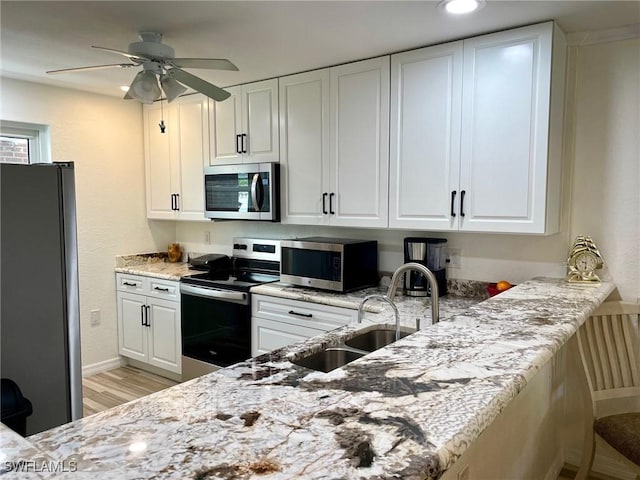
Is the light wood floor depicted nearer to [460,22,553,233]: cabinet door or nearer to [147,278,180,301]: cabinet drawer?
[147,278,180,301]: cabinet drawer

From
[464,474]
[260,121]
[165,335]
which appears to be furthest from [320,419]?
[165,335]

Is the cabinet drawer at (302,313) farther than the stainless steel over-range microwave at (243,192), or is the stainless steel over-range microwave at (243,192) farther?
A: the stainless steel over-range microwave at (243,192)

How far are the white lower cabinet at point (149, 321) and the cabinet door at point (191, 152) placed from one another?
0.66 m

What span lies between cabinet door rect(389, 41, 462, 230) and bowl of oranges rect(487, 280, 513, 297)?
1.41 ft

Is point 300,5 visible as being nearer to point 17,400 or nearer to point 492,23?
point 492,23

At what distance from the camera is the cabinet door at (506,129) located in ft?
7.21

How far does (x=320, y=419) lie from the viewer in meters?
0.88

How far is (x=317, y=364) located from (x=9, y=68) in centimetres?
296

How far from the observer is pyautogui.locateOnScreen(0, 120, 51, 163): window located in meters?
3.39

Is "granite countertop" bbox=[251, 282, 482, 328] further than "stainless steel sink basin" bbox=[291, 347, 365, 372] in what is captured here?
Yes

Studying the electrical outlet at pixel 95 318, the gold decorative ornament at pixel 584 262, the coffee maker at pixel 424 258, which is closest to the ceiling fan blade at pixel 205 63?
the coffee maker at pixel 424 258

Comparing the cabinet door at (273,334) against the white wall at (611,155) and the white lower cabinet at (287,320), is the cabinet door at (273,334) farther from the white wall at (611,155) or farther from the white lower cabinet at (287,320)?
the white wall at (611,155)

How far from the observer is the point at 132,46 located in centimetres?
222

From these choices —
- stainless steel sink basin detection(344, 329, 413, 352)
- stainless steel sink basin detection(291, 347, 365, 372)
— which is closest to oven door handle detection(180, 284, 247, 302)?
stainless steel sink basin detection(344, 329, 413, 352)
